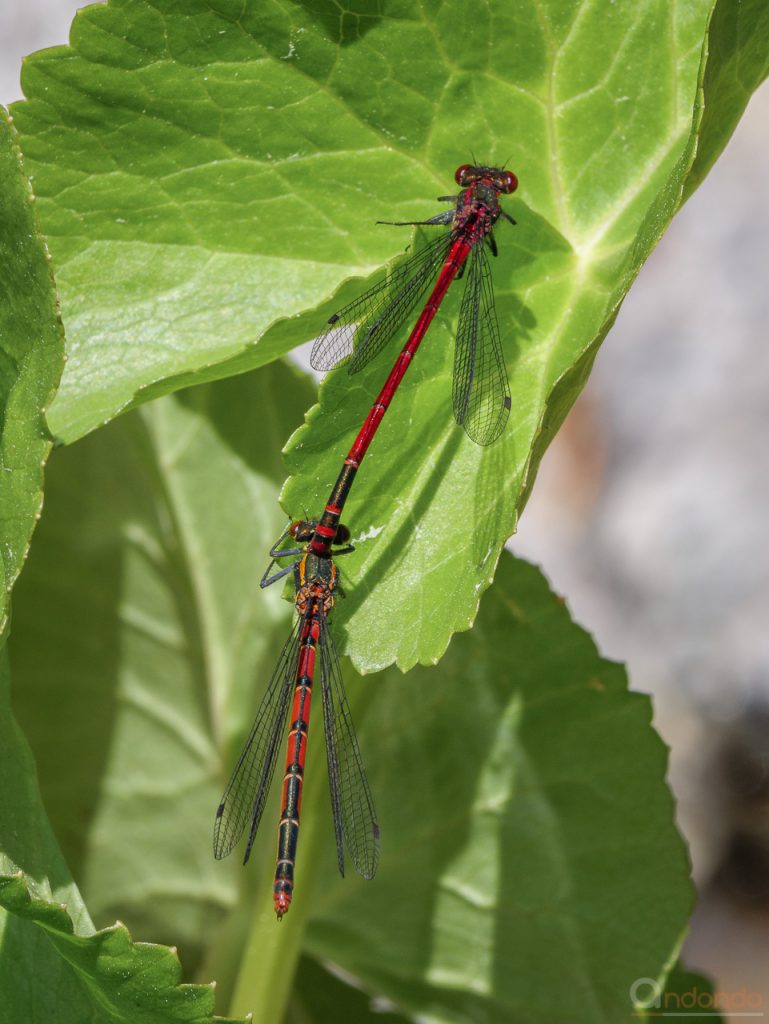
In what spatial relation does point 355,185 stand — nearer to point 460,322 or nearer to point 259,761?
point 460,322

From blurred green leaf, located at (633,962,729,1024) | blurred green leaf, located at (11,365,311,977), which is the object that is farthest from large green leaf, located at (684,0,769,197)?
blurred green leaf, located at (633,962,729,1024)

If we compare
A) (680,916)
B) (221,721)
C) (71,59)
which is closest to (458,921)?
(680,916)

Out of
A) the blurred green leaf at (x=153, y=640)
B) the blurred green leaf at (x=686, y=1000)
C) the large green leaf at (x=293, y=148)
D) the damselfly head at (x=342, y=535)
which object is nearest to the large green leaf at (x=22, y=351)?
the large green leaf at (x=293, y=148)

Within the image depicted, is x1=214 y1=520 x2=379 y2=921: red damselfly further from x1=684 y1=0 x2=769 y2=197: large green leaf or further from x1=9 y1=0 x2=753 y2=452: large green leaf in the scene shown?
x1=684 y1=0 x2=769 y2=197: large green leaf

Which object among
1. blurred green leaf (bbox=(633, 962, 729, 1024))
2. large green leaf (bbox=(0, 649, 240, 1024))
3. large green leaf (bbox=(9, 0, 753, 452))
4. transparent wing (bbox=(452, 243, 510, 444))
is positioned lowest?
large green leaf (bbox=(0, 649, 240, 1024))

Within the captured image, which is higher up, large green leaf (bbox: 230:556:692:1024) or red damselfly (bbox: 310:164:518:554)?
red damselfly (bbox: 310:164:518:554)

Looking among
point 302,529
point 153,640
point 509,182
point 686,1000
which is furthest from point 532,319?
point 686,1000

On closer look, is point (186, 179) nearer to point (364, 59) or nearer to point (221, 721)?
point (364, 59)
